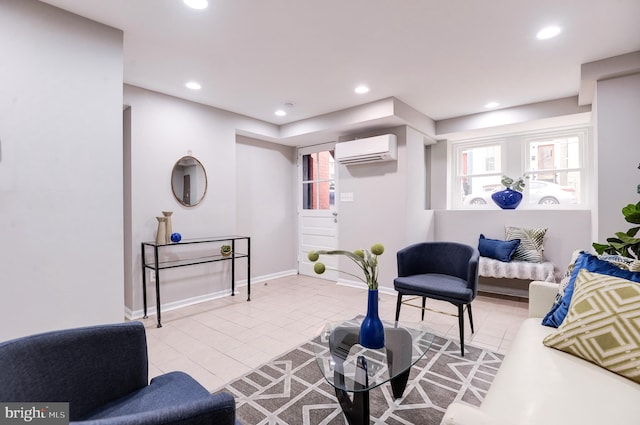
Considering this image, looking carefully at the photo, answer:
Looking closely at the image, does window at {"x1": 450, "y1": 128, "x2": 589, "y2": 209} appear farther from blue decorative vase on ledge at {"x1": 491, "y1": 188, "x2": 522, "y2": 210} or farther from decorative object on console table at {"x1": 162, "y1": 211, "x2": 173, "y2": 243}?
decorative object on console table at {"x1": 162, "y1": 211, "x2": 173, "y2": 243}

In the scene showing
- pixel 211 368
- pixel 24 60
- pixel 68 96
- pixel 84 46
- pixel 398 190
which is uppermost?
pixel 84 46

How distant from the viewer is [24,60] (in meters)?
1.92

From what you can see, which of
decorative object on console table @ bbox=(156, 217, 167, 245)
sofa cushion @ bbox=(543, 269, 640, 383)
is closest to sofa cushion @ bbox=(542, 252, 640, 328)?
sofa cushion @ bbox=(543, 269, 640, 383)

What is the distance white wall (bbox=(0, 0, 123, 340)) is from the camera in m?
1.87

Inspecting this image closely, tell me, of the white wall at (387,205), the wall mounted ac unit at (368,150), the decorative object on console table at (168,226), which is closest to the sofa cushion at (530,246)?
the white wall at (387,205)

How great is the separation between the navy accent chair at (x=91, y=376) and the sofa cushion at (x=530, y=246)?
4.02m

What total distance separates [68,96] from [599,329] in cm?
328

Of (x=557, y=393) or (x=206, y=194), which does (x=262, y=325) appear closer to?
(x=206, y=194)

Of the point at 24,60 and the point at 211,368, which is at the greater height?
the point at 24,60

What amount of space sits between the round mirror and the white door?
76.5 inches

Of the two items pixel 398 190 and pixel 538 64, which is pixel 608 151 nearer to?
pixel 538 64

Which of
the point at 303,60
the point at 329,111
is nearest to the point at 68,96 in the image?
the point at 303,60

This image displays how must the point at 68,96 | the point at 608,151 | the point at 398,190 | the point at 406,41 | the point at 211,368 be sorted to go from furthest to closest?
1. the point at 398,190
2. the point at 608,151
3. the point at 406,41
4. the point at 211,368
5. the point at 68,96

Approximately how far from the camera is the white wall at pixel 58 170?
1870mm
